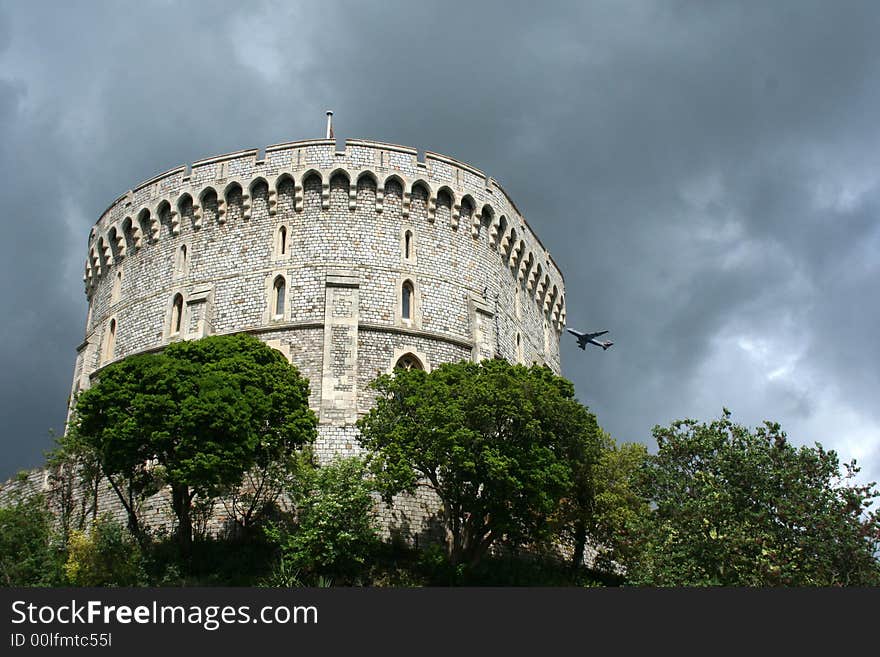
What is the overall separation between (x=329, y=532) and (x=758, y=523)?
13423 mm

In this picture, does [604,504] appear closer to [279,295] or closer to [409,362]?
[409,362]

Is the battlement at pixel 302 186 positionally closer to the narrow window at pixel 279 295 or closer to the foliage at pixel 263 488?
the narrow window at pixel 279 295

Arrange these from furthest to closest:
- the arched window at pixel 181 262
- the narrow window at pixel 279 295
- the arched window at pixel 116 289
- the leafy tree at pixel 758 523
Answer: the arched window at pixel 116 289 → the arched window at pixel 181 262 → the narrow window at pixel 279 295 → the leafy tree at pixel 758 523

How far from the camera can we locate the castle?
125 feet

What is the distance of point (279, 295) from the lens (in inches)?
1555

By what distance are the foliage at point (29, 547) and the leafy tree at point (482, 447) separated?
11760 millimetres

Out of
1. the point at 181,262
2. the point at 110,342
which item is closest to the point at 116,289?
the point at 110,342

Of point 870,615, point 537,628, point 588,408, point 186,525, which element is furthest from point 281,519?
point 870,615

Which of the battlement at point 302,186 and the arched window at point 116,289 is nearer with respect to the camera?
the battlement at point 302,186

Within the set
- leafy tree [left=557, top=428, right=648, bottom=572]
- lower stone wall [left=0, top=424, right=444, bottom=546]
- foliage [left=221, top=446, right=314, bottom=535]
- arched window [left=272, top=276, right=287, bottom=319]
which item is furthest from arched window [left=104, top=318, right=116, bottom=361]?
leafy tree [left=557, top=428, right=648, bottom=572]

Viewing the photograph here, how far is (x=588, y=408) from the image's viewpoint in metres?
34.1

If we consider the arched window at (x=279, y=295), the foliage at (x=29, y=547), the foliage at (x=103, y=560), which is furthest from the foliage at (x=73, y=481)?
the arched window at (x=279, y=295)

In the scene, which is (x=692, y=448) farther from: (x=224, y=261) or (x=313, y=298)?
(x=224, y=261)

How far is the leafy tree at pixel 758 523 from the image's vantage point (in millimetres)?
27594
